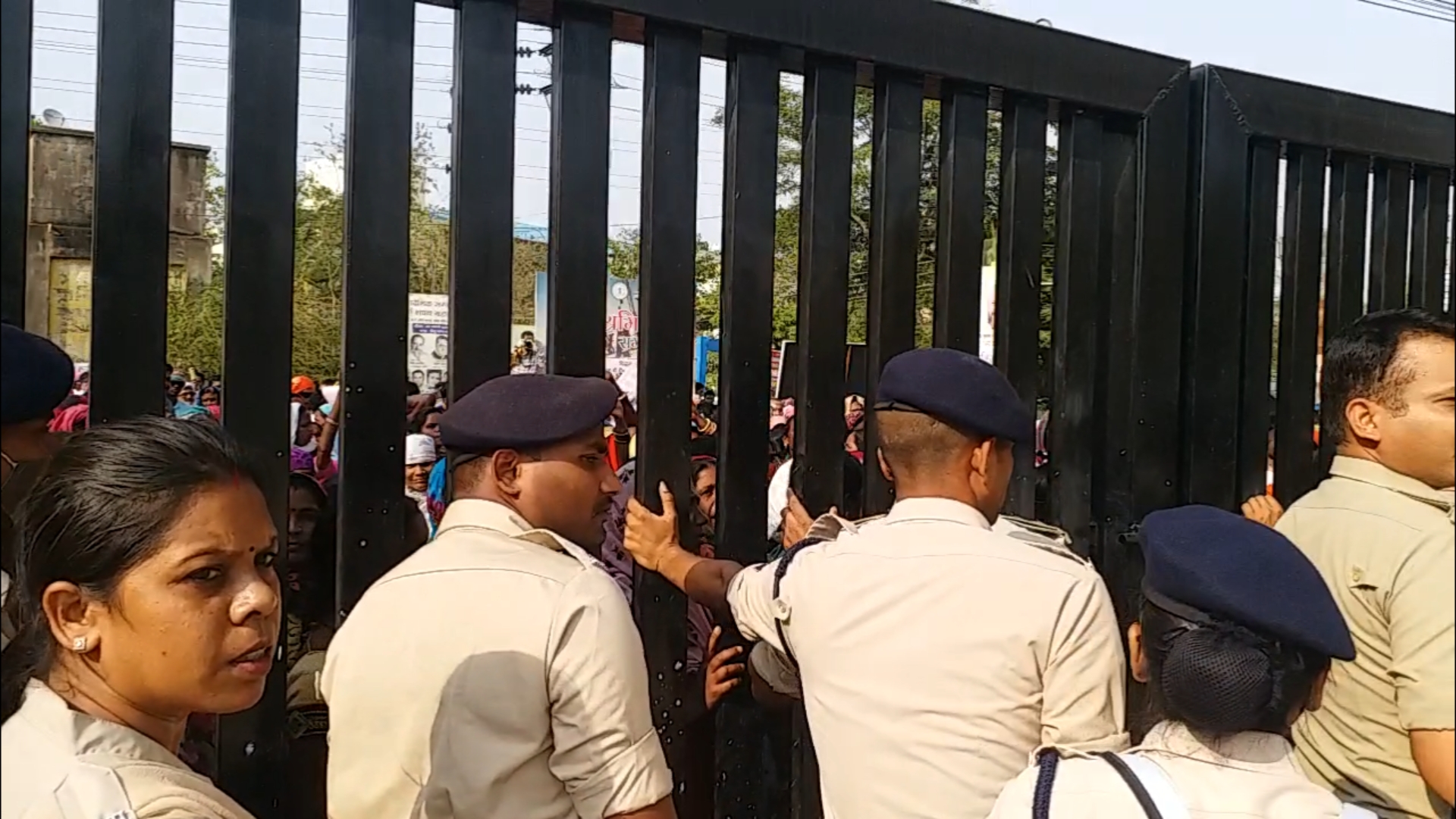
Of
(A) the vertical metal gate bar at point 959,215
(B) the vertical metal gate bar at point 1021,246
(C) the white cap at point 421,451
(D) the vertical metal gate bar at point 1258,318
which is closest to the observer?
(A) the vertical metal gate bar at point 959,215

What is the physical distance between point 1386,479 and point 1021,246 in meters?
1.05

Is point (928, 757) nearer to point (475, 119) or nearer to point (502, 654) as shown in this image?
point (502, 654)

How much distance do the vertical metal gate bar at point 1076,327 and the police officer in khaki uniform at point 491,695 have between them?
4.97 ft

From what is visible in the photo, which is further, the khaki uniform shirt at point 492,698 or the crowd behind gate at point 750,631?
the khaki uniform shirt at point 492,698

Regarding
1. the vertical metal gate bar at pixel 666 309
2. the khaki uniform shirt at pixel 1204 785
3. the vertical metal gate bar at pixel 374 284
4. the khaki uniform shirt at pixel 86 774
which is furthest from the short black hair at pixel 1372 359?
the khaki uniform shirt at pixel 86 774

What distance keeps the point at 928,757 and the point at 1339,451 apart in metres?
0.99

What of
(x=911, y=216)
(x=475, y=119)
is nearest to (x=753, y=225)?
(x=911, y=216)

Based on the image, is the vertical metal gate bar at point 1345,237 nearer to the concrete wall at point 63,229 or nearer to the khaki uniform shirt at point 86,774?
the concrete wall at point 63,229

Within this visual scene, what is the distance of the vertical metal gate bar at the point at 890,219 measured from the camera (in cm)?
276

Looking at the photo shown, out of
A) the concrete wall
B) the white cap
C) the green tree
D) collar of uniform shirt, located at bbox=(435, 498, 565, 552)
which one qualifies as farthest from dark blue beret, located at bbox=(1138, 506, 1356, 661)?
the green tree

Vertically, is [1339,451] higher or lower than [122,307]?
lower

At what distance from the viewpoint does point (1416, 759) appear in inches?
70.4

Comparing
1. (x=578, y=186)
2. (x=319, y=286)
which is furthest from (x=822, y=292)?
(x=319, y=286)

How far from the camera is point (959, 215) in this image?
113 inches
